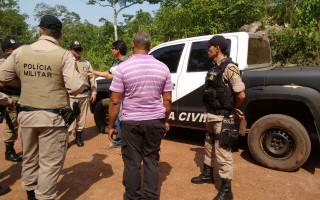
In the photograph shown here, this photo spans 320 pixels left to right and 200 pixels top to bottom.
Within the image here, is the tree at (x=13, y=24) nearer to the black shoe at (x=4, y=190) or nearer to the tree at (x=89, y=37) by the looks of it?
the tree at (x=89, y=37)

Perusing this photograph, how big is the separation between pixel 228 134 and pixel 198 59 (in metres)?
1.75

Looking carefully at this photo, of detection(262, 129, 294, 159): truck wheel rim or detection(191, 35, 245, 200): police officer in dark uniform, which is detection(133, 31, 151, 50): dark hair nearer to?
detection(191, 35, 245, 200): police officer in dark uniform

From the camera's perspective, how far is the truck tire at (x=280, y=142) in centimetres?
310

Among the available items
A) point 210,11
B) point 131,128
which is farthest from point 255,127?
point 210,11

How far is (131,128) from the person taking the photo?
224cm

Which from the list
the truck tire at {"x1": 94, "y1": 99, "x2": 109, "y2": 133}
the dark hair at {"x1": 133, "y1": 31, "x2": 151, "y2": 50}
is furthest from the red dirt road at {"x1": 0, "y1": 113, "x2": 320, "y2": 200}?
the dark hair at {"x1": 133, "y1": 31, "x2": 151, "y2": 50}

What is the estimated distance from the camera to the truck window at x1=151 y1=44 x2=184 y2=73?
422cm

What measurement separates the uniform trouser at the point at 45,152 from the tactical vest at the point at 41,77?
265 millimetres

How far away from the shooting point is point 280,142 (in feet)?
10.9

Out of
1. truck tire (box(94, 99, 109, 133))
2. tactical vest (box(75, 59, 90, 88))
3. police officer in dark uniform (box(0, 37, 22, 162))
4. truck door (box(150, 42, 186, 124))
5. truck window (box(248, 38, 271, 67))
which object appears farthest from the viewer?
truck tire (box(94, 99, 109, 133))

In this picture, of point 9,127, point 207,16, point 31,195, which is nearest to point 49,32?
point 31,195

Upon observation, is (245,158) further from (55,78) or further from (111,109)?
(55,78)

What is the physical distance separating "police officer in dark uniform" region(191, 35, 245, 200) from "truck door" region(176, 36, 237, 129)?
1.02 meters

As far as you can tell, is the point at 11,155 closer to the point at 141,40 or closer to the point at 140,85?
the point at 140,85
